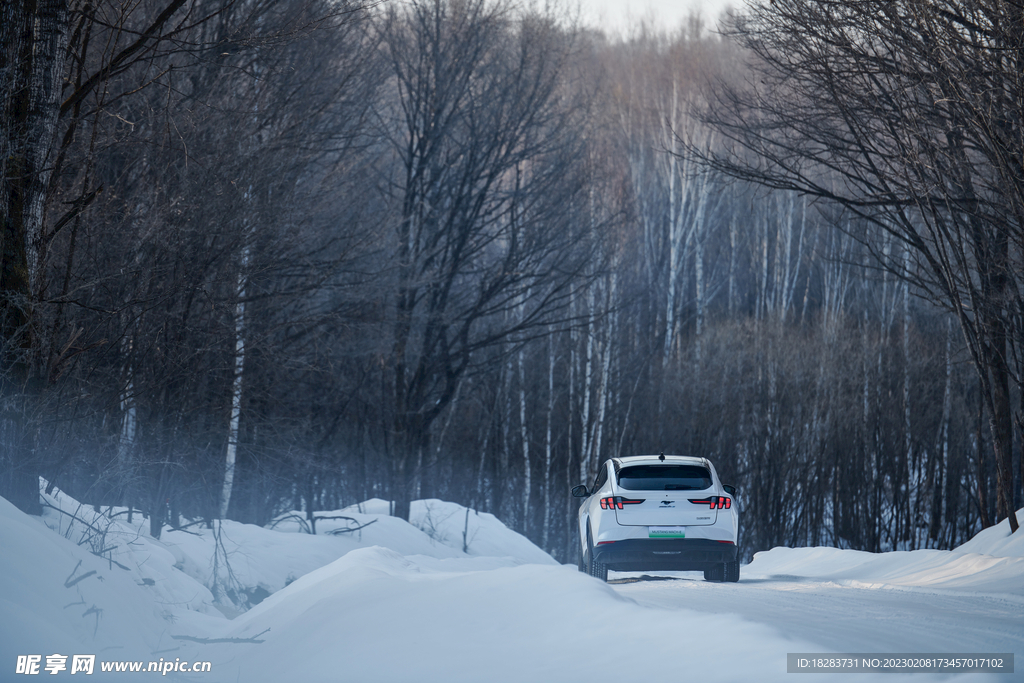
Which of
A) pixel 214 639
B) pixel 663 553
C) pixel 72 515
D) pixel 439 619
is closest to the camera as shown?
pixel 439 619

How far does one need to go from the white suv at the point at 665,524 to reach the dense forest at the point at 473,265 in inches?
191

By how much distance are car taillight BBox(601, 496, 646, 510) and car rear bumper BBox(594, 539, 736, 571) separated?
1.50 feet

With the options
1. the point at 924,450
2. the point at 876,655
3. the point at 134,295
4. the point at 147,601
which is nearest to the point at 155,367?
the point at 134,295

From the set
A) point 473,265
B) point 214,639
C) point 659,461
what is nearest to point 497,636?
point 214,639

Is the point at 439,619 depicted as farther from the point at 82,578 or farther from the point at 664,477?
the point at 664,477

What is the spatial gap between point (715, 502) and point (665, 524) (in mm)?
725

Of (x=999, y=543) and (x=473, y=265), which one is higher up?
(x=473, y=265)

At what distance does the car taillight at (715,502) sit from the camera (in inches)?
469

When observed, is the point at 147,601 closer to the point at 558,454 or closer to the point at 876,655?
the point at 876,655

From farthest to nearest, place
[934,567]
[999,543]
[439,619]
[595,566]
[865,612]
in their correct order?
[999,543]
[934,567]
[595,566]
[865,612]
[439,619]

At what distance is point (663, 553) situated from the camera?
11.8m

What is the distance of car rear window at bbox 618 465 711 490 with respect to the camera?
1208 cm

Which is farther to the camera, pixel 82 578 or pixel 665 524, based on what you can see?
pixel 665 524

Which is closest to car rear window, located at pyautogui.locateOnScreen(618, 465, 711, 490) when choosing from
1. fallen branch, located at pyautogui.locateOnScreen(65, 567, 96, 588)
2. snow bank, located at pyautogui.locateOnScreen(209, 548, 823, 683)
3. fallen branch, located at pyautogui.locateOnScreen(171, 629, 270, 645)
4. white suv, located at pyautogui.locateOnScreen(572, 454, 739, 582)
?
white suv, located at pyautogui.locateOnScreen(572, 454, 739, 582)
